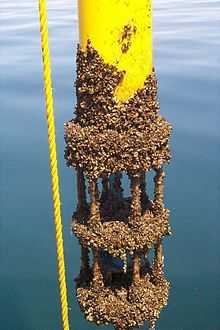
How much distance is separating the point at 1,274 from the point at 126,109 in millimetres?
27082

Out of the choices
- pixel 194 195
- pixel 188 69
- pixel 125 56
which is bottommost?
pixel 194 195

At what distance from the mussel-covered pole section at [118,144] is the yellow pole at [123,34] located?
0.8 inches

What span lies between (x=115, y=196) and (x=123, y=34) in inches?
158

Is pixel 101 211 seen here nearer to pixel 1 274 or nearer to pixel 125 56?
pixel 125 56

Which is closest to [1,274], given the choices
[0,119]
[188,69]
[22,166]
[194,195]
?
[22,166]

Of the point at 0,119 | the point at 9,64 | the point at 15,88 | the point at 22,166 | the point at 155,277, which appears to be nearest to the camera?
the point at 155,277

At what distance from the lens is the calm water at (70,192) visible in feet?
103

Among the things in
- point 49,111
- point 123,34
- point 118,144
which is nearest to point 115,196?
point 118,144

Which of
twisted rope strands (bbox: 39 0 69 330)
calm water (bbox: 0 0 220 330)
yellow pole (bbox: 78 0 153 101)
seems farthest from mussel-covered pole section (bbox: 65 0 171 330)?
calm water (bbox: 0 0 220 330)

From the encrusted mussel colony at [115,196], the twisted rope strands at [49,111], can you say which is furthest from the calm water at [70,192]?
the twisted rope strands at [49,111]

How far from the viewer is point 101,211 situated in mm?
11422

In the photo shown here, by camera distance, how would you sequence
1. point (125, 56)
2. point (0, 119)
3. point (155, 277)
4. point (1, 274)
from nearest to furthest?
point (125, 56) → point (155, 277) → point (1, 274) → point (0, 119)

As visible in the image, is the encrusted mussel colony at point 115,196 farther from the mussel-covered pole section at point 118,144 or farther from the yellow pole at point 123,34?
the yellow pole at point 123,34

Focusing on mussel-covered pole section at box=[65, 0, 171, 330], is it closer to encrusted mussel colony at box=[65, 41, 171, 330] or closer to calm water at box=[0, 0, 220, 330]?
encrusted mussel colony at box=[65, 41, 171, 330]
